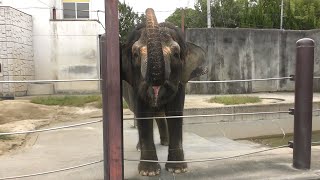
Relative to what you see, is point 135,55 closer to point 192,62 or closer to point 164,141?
point 192,62

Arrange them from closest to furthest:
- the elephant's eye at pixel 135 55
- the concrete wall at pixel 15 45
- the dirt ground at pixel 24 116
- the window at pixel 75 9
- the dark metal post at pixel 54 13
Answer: the elephant's eye at pixel 135 55
the dirt ground at pixel 24 116
the concrete wall at pixel 15 45
the dark metal post at pixel 54 13
the window at pixel 75 9

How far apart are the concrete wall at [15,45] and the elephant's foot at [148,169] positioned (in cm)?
1208

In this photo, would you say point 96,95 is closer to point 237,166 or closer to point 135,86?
point 135,86

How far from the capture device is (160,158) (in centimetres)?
370

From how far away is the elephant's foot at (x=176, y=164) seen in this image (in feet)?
11.1

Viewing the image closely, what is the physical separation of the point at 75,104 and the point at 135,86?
4.14 ft

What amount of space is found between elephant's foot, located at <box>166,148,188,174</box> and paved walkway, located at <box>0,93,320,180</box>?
2.4 inches

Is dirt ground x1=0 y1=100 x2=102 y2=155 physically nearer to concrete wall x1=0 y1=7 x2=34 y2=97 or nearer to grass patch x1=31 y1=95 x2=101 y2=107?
grass patch x1=31 y1=95 x2=101 y2=107

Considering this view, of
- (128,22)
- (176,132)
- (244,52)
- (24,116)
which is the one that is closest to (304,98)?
(176,132)

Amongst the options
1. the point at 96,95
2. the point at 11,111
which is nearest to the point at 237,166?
the point at 96,95

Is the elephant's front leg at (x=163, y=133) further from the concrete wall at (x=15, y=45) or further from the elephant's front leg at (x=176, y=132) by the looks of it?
the concrete wall at (x=15, y=45)

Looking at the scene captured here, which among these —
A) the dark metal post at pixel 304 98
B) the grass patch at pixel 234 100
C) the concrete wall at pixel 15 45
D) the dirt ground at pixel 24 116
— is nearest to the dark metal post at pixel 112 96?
the dark metal post at pixel 304 98

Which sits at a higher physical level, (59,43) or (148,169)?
(59,43)

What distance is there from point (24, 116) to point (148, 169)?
4238 millimetres
